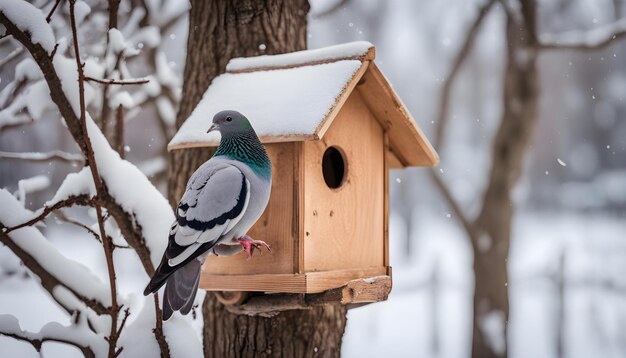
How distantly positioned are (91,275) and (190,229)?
107cm

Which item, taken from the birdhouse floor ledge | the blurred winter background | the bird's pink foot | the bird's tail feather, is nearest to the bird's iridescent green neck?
the bird's pink foot

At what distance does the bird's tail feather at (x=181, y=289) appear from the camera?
251cm

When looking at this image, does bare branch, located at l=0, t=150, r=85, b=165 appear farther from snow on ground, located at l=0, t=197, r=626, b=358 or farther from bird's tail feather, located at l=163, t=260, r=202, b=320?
snow on ground, located at l=0, t=197, r=626, b=358

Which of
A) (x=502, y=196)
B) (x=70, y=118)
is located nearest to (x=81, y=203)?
(x=70, y=118)

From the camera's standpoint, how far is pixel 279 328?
3.46m

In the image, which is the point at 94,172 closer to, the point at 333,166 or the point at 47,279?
the point at 47,279

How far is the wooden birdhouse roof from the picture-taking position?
9.36 feet

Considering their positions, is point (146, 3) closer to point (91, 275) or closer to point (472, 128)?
point (91, 275)

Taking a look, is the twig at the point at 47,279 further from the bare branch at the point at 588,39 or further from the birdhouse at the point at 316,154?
the bare branch at the point at 588,39

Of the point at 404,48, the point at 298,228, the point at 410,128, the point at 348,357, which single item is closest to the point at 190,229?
the point at 298,228

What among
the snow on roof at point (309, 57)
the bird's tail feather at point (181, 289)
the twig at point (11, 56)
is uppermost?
the twig at point (11, 56)

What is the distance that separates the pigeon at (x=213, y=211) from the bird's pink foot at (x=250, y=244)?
5cm

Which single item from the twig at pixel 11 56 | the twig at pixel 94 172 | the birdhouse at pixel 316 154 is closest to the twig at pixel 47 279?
the birdhouse at pixel 316 154

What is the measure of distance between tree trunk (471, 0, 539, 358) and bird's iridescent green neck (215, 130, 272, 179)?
501cm
